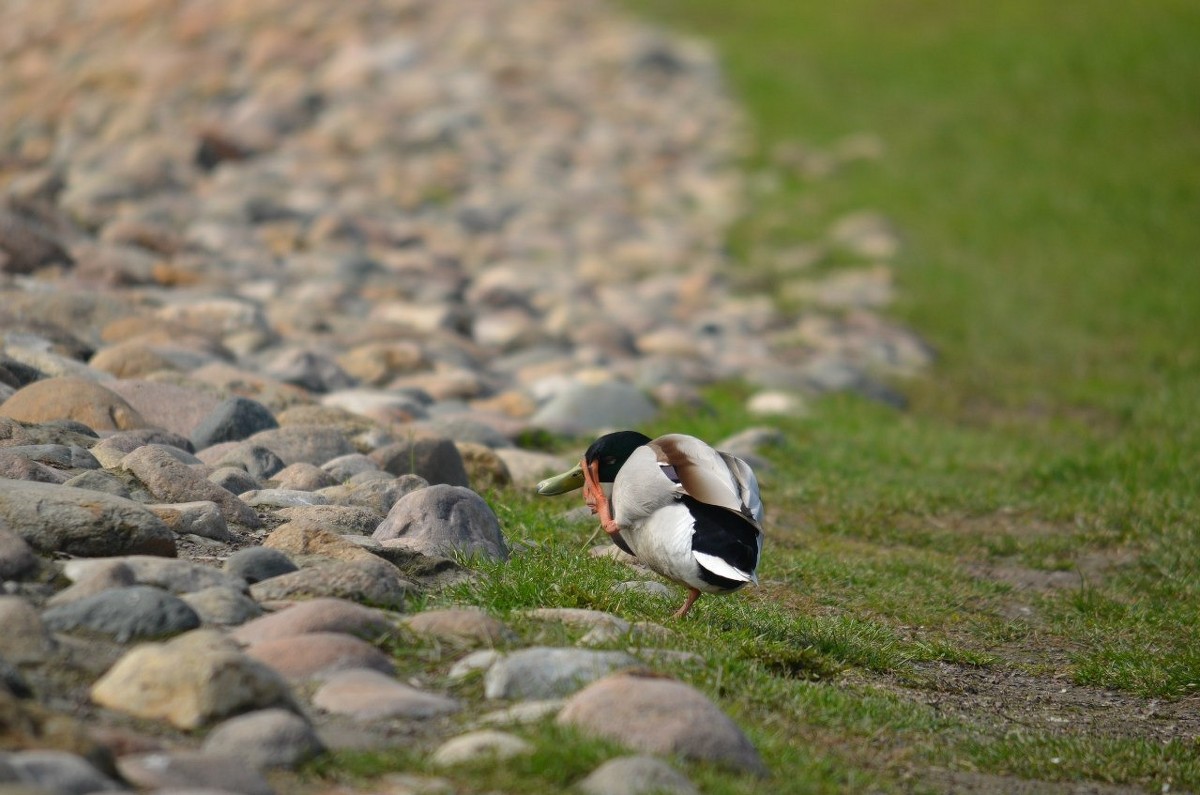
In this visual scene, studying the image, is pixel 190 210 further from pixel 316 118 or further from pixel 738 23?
pixel 738 23

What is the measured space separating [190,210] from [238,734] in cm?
1056

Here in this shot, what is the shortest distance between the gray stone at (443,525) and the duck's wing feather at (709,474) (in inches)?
28.9

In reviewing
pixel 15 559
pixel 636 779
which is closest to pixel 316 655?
pixel 15 559

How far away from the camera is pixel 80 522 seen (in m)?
4.11

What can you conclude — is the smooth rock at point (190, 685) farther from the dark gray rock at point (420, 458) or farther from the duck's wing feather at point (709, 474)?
the dark gray rock at point (420, 458)

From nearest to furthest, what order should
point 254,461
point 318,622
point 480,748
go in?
point 480,748
point 318,622
point 254,461

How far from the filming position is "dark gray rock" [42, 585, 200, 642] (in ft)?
11.9

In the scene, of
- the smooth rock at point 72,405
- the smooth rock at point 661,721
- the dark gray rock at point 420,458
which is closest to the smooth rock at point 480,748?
the smooth rock at point 661,721

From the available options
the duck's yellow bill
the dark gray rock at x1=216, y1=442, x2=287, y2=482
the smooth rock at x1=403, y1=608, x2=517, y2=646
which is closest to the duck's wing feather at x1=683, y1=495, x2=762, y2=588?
the smooth rock at x1=403, y1=608, x2=517, y2=646

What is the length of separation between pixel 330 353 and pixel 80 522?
4.59 meters

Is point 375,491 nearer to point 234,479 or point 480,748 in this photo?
point 234,479

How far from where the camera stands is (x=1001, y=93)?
1936cm

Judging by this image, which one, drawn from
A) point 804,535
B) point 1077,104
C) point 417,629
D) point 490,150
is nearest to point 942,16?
point 1077,104

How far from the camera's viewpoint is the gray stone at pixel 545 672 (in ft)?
12.0
